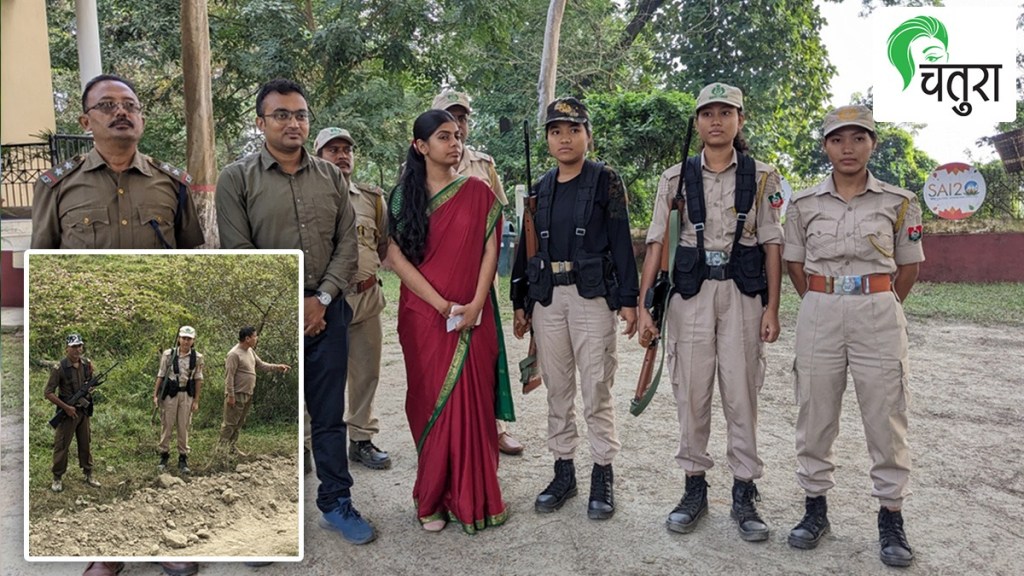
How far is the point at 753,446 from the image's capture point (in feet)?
11.7

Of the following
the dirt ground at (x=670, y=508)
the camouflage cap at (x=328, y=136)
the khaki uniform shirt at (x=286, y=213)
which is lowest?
the dirt ground at (x=670, y=508)

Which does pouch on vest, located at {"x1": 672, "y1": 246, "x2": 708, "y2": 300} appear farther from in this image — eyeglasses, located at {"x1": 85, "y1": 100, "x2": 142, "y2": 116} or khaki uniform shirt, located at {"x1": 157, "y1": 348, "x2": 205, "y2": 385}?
eyeglasses, located at {"x1": 85, "y1": 100, "x2": 142, "y2": 116}

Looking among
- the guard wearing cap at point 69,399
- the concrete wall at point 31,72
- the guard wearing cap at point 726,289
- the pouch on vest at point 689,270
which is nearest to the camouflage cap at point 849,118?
the guard wearing cap at point 726,289

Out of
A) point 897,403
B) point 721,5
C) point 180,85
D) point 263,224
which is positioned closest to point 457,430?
point 263,224

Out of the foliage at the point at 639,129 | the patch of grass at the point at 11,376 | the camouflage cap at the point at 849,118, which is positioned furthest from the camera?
the foliage at the point at 639,129

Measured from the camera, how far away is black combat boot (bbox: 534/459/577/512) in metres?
3.80

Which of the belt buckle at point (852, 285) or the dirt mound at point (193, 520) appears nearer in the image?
the dirt mound at point (193, 520)

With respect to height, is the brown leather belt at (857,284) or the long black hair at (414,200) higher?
the long black hair at (414,200)

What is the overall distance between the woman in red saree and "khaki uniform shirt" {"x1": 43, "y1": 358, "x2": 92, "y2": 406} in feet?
4.66

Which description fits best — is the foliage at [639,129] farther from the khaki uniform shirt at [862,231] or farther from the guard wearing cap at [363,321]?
the khaki uniform shirt at [862,231]

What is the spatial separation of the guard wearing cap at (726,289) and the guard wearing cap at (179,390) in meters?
2.15

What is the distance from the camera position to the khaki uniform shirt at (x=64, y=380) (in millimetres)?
2652

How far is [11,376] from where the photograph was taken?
7.47 m

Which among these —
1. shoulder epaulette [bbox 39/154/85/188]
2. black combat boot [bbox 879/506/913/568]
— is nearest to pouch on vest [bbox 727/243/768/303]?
black combat boot [bbox 879/506/913/568]
